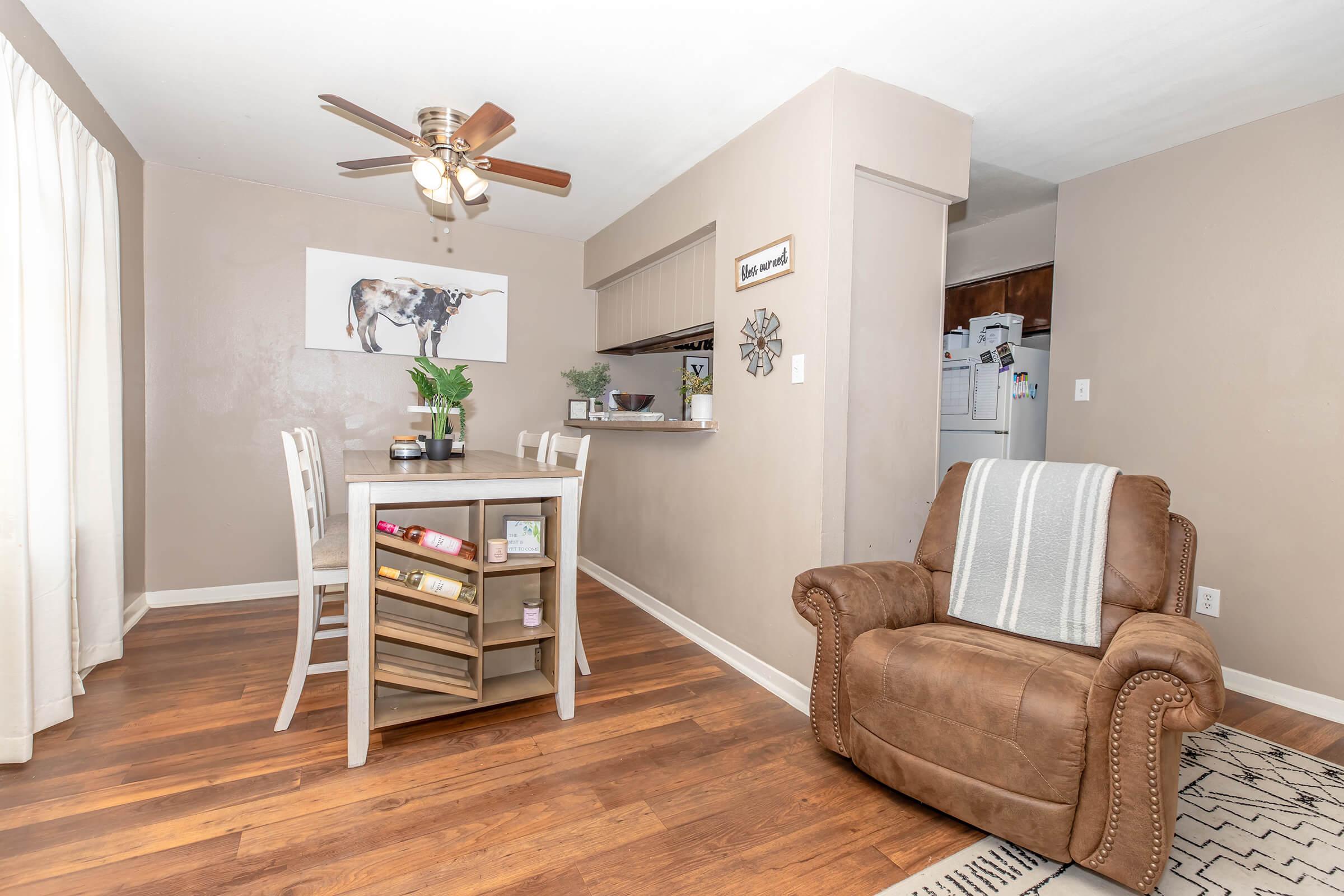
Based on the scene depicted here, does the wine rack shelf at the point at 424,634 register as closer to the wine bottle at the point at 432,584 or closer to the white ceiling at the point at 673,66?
the wine bottle at the point at 432,584

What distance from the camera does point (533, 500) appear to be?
2281mm

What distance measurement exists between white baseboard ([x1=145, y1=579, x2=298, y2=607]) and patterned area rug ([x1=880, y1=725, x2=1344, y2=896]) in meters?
3.54

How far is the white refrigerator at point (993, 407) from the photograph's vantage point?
335 centimetres

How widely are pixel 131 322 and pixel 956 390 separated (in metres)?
4.43

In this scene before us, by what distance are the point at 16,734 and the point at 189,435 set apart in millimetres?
2015

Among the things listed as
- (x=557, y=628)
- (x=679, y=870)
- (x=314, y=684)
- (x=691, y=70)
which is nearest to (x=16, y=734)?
(x=314, y=684)

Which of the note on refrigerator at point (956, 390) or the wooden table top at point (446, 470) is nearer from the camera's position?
the wooden table top at point (446, 470)

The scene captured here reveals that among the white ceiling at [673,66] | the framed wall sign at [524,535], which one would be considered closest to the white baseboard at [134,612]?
the framed wall sign at [524,535]

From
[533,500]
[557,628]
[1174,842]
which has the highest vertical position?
[533,500]

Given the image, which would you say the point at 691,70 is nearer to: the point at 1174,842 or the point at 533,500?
the point at 533,500

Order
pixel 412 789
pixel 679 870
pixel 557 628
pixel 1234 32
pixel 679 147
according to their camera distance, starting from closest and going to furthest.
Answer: pixel 679 870, pixel 412 789, pixel 1234 32, pixel 557 628, pixel 679 147

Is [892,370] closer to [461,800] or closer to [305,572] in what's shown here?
[461,800]

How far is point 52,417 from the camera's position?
2.02 meters

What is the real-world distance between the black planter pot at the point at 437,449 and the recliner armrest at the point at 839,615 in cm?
155
